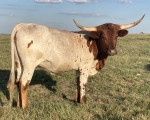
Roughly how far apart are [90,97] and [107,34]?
7.10 ft

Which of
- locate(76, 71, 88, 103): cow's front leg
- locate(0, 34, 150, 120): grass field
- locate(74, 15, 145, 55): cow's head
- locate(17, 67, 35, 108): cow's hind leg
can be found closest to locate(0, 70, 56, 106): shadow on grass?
locate(0, 34, 150, 120): grass field

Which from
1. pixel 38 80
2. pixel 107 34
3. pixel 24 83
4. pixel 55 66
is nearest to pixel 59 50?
pixel 55 66

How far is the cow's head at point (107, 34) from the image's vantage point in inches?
280

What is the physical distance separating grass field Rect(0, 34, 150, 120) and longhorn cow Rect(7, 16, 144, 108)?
0.77 meters

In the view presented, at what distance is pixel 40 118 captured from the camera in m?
5.21

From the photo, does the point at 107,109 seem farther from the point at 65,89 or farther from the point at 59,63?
the point at 65,89

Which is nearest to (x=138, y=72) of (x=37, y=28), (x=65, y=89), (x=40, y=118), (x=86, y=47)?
(x=65, y=89)

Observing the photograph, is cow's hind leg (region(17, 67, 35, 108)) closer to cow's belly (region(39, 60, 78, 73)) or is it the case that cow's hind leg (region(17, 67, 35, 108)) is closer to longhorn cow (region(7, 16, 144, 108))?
longhorn cow (region(7, 16, 144, 108))

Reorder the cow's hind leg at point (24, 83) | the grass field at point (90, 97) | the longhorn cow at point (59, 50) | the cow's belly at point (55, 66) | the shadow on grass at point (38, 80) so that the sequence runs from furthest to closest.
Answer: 1. the shadow on grass at point (38, 80)
2. the cow's belly at point (55, 66)
3. the cow's hind leg at point (24, 83)
4. the longhorn cow at point (59, 50)
5. the grass field at point (90, 97)

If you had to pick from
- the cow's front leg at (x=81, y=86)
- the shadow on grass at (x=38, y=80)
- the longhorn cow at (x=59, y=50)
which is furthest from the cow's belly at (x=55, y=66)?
the shadow on grass at (x=38, y=80)

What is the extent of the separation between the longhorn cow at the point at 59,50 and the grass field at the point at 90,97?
0.77 metres

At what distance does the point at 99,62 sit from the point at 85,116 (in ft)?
9.35

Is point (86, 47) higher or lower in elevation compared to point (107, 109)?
higher

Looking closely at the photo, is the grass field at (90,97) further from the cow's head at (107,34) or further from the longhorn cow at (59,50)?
the cow's head at (107,34)
